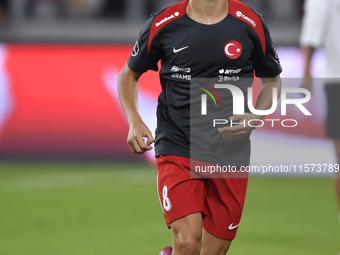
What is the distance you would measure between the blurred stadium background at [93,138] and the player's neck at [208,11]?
2806 mm

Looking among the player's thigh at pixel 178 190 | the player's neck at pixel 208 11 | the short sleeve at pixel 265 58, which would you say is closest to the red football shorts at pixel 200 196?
the player's thigh at pixel 178 190

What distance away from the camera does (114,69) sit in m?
8.79

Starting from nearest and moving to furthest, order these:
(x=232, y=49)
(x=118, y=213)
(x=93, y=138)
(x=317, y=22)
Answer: (x=232, y=49) < (x=317, y=22) < (x=118, y=213) < (x=93, y=138)

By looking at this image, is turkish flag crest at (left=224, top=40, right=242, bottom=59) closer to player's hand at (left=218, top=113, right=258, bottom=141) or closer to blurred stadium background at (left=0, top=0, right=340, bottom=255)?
player's hand at (left=218, top=113, right=258, bottom=141)

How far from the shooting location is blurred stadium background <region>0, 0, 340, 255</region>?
6.05 meters

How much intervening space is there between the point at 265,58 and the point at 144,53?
699 millimetres

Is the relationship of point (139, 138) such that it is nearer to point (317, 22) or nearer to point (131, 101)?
point (131, 101)

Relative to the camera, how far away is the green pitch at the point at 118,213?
502 centimetres

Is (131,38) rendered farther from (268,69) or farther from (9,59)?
(268,69)

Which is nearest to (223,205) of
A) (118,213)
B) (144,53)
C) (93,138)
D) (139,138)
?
(139,138)

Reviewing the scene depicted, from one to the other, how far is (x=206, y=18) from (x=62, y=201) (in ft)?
14.1

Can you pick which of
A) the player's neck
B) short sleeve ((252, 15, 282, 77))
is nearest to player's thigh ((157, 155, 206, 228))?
short sleeve ((252, 15, 282, 77))

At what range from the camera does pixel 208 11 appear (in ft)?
10.5

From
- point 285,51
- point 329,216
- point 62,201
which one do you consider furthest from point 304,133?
point 62,201
